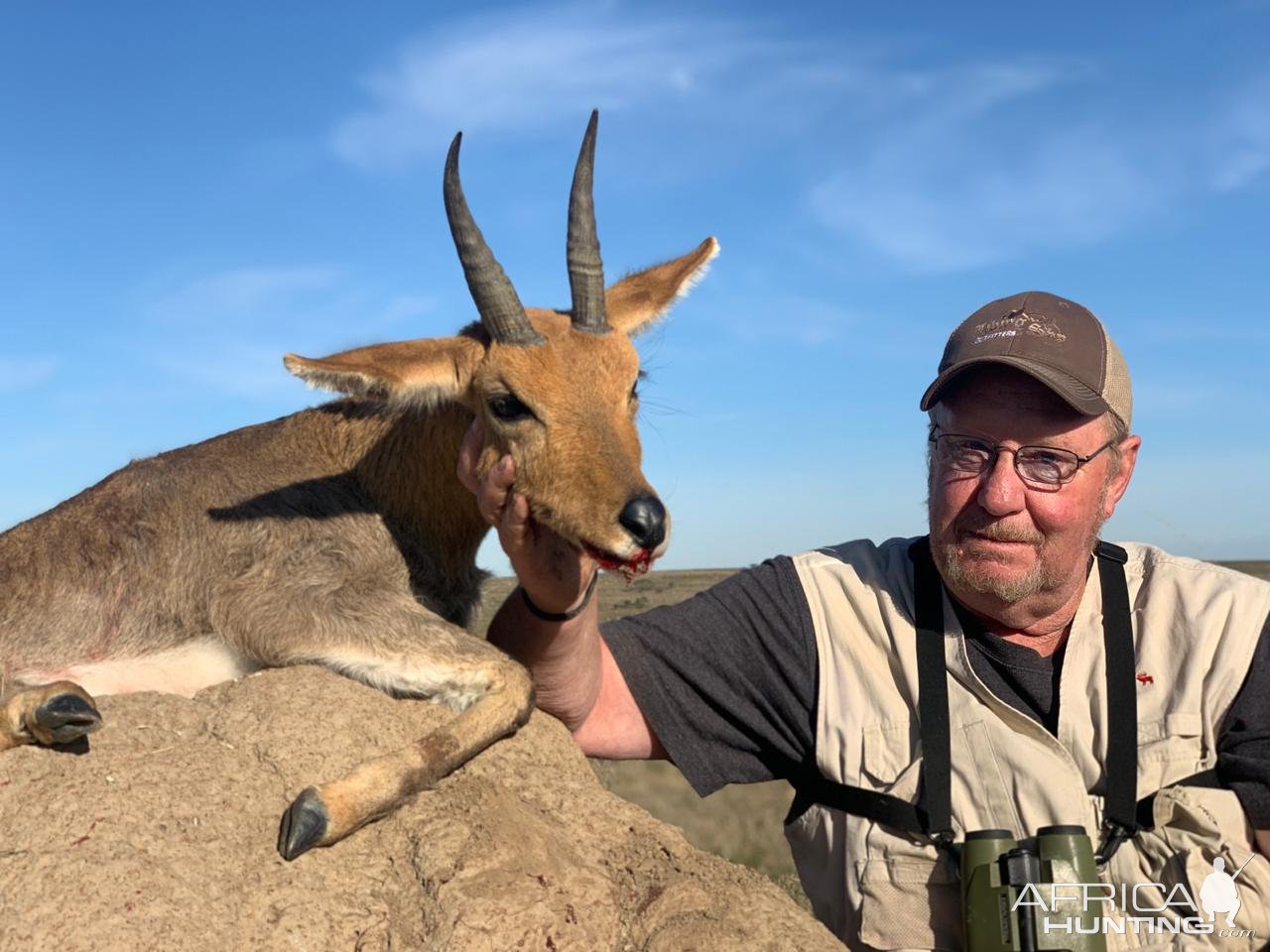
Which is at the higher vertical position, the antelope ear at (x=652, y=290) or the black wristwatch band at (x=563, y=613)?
the antelope ear at (x=652, y=290)

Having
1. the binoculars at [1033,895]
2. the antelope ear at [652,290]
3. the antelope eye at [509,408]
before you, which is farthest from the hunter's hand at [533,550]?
the binoculars at [1033,895]

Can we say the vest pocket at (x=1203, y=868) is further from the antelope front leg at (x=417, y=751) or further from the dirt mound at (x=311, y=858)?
the antelope front leg at (x=417, y=751)

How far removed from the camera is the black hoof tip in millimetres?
4097

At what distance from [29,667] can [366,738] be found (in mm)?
1647

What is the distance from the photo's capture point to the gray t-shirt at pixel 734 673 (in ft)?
17.5

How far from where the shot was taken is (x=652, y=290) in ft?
20.0

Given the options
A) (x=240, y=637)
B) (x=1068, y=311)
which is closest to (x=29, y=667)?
(x=240, y=637)

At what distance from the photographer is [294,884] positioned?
12.5 feet

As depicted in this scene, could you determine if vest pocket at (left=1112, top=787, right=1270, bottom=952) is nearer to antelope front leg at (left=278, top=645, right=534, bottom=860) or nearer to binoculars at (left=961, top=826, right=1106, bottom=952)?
binoculars at (left=961, top=826, right=1106, bottom=952)

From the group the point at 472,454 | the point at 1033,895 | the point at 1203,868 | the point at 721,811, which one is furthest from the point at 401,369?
the point at 721,811

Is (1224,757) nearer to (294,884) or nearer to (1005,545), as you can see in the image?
(1005,545)

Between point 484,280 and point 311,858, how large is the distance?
7.68 ft

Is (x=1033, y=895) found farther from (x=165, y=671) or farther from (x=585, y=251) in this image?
(x=165, y=671)

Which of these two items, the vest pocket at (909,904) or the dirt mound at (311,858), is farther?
the vest pocket at (909,904)
